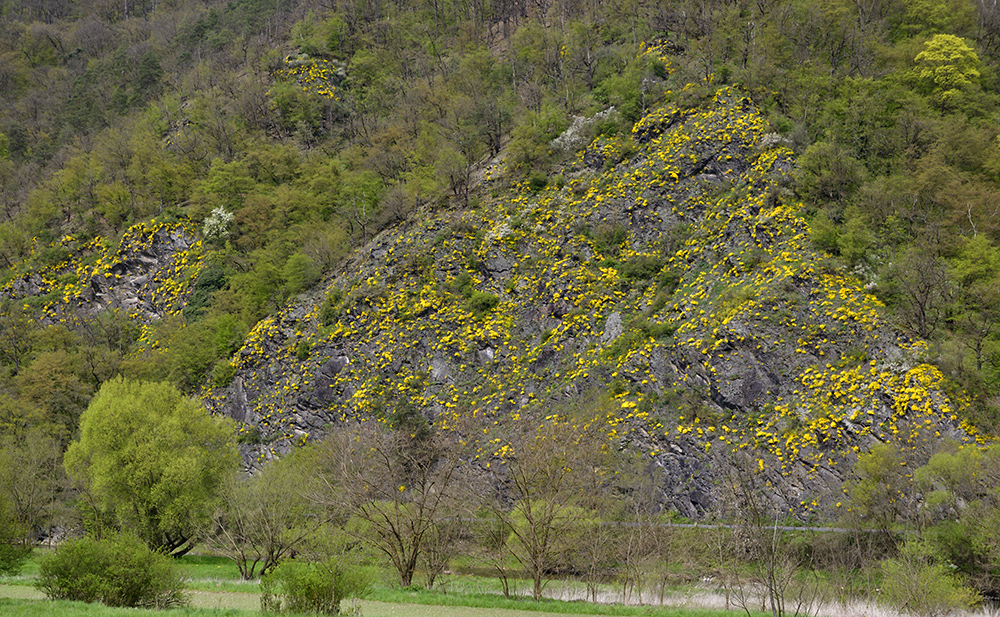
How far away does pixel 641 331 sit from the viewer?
38438mm

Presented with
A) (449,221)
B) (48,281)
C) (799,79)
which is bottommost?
(48,281)

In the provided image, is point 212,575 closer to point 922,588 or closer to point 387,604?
point 387,604

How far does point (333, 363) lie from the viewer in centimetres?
4478

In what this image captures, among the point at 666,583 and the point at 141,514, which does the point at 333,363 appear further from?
the point at 666,583

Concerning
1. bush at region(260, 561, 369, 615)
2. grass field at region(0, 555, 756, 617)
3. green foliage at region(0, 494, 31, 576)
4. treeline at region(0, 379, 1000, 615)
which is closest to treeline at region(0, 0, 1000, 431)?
treeline at region(0, 379, 1000, 615)

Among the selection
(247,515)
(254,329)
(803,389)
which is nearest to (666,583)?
Result: (803,389)

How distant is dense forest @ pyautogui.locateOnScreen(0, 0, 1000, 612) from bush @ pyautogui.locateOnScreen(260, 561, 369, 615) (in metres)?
24.2

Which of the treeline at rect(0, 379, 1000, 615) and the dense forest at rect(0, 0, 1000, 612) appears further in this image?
the dense forest at rect(0, 0, 1000, 612)

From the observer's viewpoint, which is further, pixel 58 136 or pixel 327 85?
pixel 58 136

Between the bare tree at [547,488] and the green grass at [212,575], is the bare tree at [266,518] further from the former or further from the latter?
the bare tree at [547,488]

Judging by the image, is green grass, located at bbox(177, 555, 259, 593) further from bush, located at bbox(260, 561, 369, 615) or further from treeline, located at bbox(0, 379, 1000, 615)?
bush, located at bbox(260, 561, 369, 615)

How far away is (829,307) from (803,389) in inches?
207

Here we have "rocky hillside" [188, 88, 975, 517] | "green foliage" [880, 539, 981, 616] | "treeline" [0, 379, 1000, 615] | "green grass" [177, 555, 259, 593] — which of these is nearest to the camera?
"green foliage" [880, 539, 981, 616]

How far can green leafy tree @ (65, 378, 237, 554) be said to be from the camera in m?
32.9
